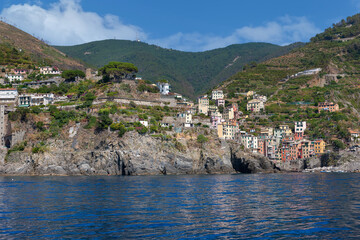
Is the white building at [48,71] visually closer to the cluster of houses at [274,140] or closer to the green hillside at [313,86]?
the cluster of houses at [274,140]

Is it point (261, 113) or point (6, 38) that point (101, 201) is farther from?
point (6, 38)

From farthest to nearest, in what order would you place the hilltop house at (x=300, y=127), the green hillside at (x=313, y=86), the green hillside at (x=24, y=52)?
the green hillside at (x=24, y=52) → the green hillside at (x=313, y=86) → the hilltop house at (x=300, y=127)

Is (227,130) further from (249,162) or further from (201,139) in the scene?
(201,139)

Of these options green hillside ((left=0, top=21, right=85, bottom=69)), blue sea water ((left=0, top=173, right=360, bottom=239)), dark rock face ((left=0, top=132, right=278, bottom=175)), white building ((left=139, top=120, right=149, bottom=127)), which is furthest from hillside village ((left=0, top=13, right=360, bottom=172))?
blue sea water ((left=0, top=173, right=360, bottom=239))

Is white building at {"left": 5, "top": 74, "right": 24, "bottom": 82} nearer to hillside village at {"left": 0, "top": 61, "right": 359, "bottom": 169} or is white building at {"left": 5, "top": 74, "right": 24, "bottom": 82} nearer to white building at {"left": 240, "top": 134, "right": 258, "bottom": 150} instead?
hillside village at {"left": 0, "top": 61, "right": 359, "bottom": 169}

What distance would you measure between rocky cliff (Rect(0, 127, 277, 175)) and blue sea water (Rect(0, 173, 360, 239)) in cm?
3591

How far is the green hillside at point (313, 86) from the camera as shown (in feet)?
393

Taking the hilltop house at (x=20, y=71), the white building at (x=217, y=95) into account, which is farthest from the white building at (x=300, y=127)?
the hilltop house at (x=20, y=71)

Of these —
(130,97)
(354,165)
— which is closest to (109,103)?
(130,97)

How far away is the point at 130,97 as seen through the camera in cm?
11081

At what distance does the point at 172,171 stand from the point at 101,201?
47.6 meters

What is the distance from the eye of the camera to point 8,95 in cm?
11306

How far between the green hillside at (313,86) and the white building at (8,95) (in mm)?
69902

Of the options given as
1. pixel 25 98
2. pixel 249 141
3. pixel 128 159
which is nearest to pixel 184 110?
pixel 249 141
